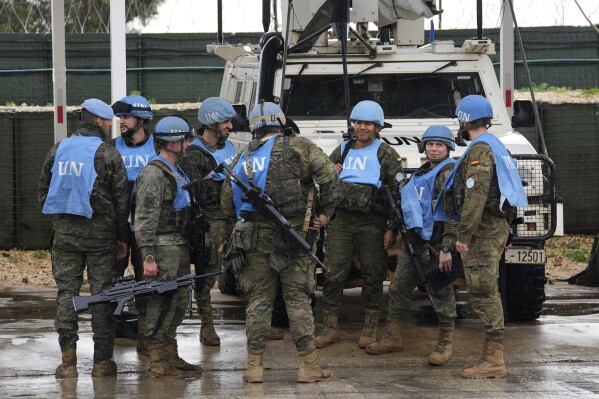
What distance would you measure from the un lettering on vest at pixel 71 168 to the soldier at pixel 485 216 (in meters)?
2.49

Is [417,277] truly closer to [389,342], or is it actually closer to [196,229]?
[389,342]

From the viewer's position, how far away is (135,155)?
30.0ft

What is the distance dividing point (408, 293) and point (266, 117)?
185 centimetres

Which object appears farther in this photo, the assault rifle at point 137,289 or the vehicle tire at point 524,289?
the vehicle tire at point 524,289

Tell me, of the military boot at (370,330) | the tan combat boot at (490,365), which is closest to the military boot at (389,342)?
the military boot at (370,330)

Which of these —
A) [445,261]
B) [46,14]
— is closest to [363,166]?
[445,261]

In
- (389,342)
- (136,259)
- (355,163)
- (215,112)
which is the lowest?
(389,342)

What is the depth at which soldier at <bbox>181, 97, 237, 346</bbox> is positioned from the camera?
923cm

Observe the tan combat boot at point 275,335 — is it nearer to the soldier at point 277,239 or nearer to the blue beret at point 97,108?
the soldier at point 277,239

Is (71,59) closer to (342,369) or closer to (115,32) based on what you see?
(115,32)

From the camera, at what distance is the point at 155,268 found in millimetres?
8117

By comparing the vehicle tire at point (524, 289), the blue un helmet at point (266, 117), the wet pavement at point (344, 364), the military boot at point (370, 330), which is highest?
the blue un helmet at point (266, 117)

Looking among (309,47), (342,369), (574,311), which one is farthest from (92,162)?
(574,311)

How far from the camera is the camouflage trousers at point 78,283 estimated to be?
8.23 meters
